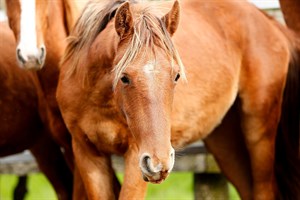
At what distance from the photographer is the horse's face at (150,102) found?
15.4 ft

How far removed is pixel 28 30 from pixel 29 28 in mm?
24

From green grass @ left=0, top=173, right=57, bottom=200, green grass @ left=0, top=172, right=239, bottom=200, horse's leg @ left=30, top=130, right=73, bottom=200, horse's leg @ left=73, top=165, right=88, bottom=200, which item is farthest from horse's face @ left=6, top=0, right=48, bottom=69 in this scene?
green grass @ left=0, top=173, right=57, bottom=200

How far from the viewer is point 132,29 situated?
505 centimetres

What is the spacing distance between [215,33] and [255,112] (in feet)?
1.92

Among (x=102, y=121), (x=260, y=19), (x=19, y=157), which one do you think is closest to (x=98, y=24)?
(x=102, y=121)

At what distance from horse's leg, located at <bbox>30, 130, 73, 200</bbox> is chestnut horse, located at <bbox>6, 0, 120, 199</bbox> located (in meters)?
0.71

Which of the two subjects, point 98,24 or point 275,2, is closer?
point 98,24

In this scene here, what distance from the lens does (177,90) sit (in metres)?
5.79

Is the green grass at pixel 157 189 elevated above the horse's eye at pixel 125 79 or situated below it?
below

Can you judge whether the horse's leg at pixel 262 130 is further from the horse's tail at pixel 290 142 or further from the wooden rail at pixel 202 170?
the wooden rail at pixel 202 170

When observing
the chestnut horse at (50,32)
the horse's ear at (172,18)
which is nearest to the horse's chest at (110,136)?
the horse's ear at (172,18)

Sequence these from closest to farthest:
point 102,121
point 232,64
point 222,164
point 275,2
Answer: point 102,121, point 232,64, point 222,164, point 275,2

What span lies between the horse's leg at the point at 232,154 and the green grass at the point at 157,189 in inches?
69.6

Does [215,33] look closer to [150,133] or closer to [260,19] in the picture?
[260,19]
